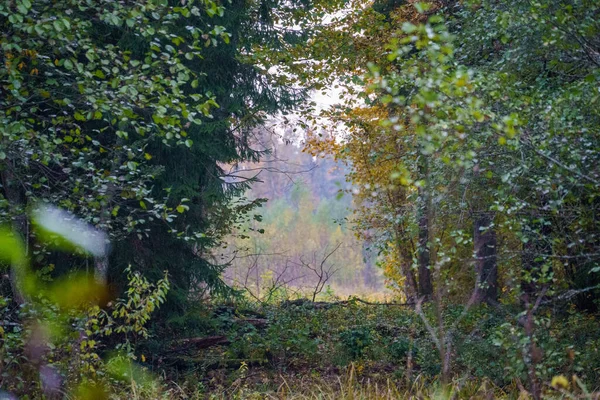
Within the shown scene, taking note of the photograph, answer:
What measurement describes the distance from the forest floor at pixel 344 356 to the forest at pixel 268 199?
0.15 feet

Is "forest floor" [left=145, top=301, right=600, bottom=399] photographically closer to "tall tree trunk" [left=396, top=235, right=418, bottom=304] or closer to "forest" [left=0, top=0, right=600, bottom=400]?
"forest" [left=0, top=0, right=600, bottom=400]

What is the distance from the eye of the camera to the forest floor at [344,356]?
259 inches

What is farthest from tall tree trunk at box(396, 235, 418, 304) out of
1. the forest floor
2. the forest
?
the forest floor

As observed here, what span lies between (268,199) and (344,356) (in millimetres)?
2357

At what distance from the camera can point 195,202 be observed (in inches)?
346

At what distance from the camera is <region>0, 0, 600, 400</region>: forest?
186 inches


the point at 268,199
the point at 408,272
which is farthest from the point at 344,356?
the point at 408,272

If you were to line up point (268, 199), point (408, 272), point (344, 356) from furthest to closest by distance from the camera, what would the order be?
point (408, 272), point (268, 199), point (344, 356)

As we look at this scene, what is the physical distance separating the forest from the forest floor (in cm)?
5

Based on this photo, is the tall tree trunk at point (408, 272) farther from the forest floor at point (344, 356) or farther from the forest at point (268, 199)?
the forest floor at point (344, 356)

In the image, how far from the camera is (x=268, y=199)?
8.69 meters

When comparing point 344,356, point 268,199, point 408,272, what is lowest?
point 344,356

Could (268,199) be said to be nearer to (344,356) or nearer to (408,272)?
(344,356)

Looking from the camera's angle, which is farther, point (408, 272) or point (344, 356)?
point (408, 272)
